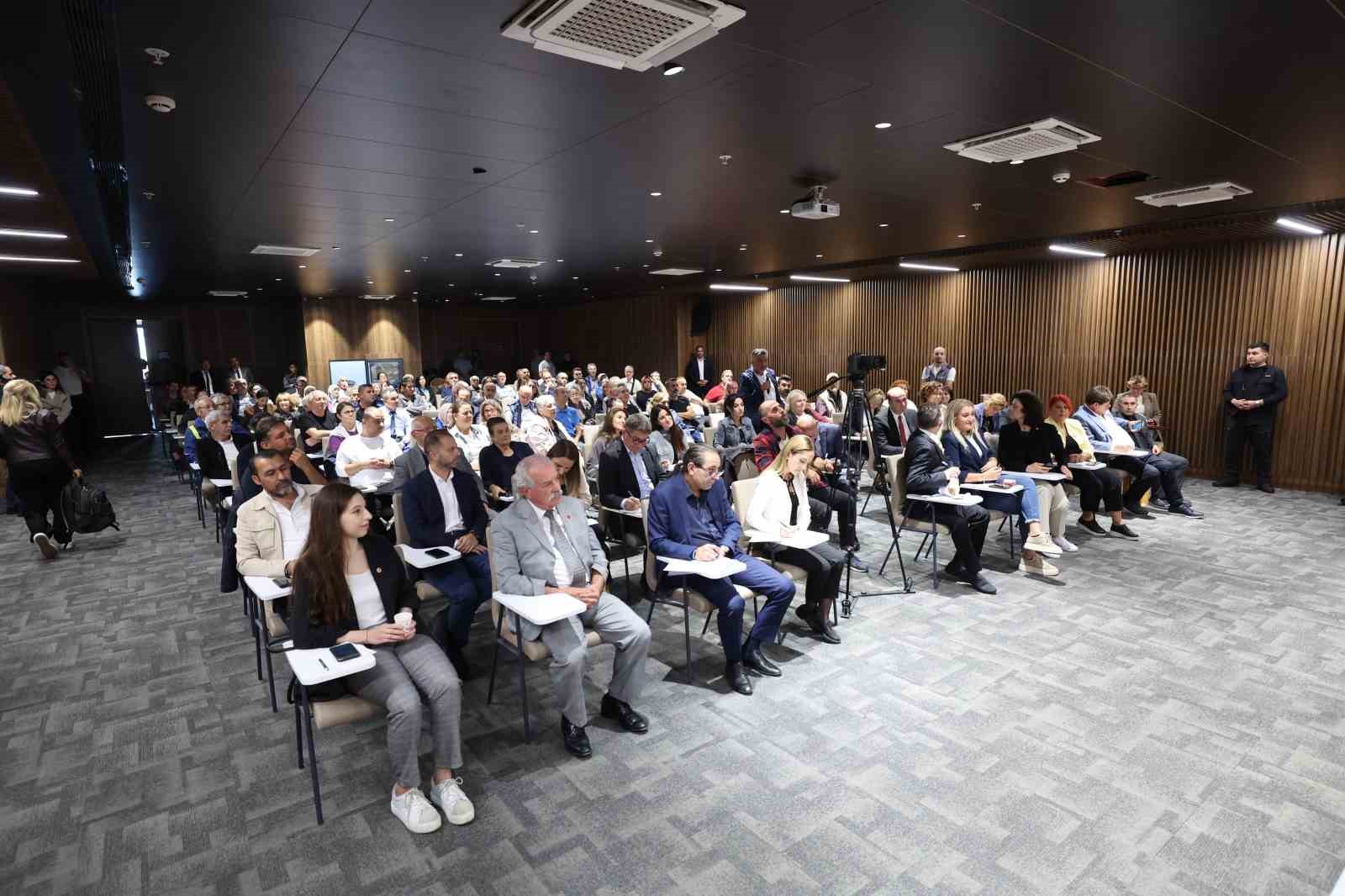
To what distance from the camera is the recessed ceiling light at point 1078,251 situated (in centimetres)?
1023

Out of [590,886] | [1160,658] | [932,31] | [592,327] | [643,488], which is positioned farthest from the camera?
[592,327]

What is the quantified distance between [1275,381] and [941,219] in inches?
205

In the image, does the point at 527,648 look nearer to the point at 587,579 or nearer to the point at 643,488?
the point at 587,579

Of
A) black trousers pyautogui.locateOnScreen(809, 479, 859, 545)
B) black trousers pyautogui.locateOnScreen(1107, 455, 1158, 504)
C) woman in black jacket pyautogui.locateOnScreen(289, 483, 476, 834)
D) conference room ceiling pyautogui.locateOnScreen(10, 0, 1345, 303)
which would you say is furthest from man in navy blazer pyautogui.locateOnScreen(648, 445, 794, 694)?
black trousers pyautogui.locateOnScreen(1107, 455, 1158, 504)

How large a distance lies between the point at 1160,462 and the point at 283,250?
11681 millimetres

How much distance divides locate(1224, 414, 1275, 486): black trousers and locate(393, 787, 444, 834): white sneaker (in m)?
11.1

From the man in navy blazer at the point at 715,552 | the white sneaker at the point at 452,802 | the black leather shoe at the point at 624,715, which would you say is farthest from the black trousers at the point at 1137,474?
the white sneaker at the point at 452,802

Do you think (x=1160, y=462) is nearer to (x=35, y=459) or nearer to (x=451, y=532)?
(x=451, y=532)

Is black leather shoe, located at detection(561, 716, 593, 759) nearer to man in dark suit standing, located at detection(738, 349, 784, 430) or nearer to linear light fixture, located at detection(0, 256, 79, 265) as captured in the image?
man in dark suit standing, located at detection(738, 349, 784, 430)

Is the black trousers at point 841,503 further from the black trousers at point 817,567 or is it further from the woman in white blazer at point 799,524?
the black trousers at point 817,567

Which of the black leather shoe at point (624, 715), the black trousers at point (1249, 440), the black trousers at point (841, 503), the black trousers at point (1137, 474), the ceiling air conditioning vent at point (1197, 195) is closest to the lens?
the black leather shoe at point (624, 715)

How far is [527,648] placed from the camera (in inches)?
136

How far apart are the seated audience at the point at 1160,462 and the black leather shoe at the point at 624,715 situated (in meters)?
6.89

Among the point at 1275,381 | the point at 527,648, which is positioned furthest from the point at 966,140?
the point at 1275,381
